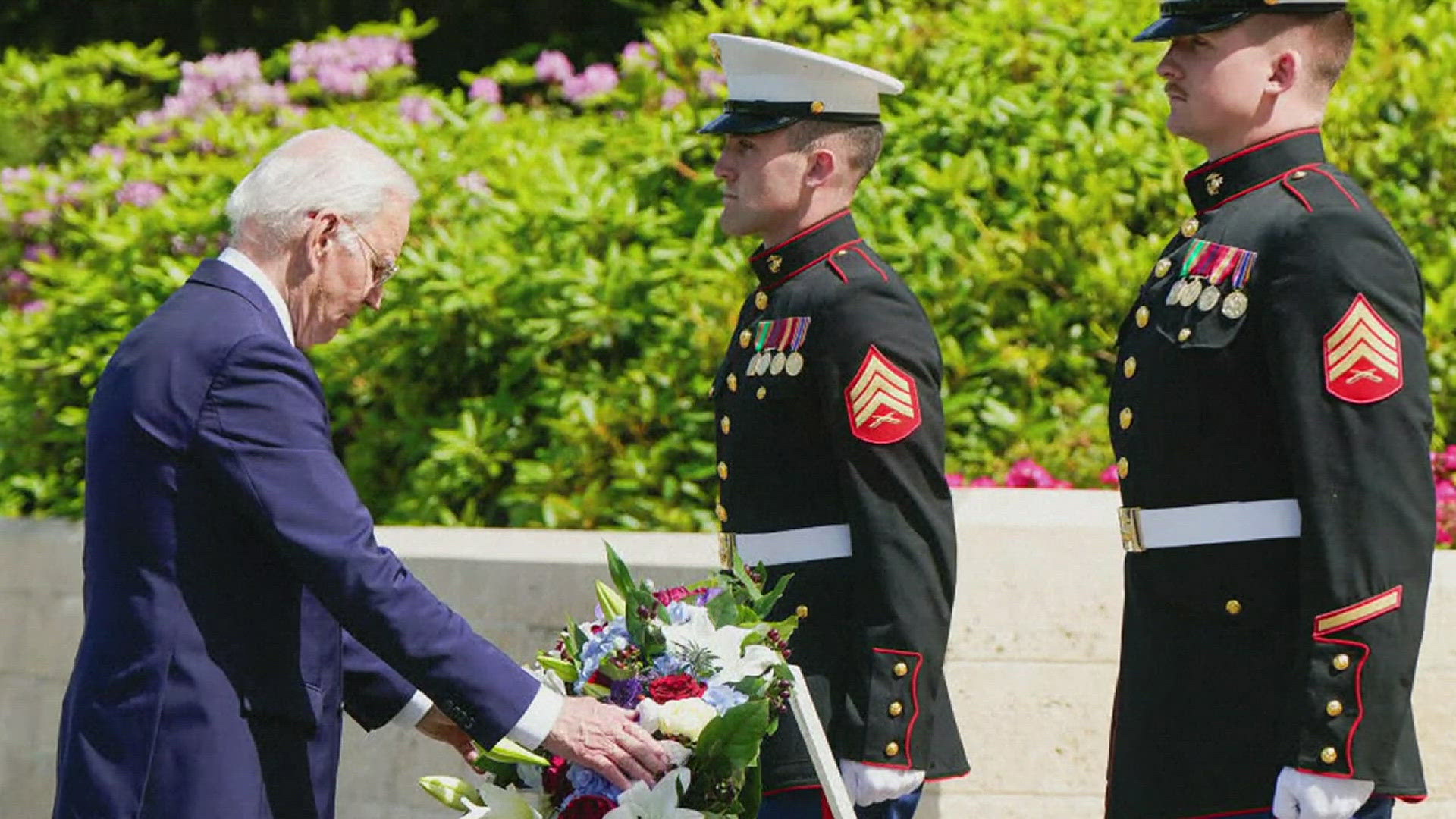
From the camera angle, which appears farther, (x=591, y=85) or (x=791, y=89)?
(x=591, y=85)

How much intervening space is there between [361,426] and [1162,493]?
356 cm

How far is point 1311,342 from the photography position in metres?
3.11

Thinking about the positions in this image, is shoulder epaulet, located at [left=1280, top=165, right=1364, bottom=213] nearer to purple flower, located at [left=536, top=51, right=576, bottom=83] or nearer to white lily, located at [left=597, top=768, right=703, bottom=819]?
white lily, located at [left=597, top=768, right=703, bottom=819]

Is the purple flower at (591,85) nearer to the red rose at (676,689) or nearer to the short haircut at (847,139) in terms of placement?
the short haircut at (847,139)

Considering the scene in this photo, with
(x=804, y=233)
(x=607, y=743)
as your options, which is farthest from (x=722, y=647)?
(x=804, y=233)

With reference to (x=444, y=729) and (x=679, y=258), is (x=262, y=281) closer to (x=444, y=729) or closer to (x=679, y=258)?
(x=444, y=729)

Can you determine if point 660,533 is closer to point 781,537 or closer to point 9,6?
point 781,537

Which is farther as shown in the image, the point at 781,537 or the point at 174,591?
the point at 781,537

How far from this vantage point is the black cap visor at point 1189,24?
10.9 feet

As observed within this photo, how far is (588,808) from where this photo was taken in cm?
322

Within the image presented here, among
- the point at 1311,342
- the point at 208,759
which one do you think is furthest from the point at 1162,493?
the point at 208,759

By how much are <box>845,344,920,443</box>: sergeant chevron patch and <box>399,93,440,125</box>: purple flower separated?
153 inches

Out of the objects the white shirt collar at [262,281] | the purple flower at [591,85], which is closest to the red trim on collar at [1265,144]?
the white shirt collar at [262,281]

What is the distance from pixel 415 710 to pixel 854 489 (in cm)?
86
